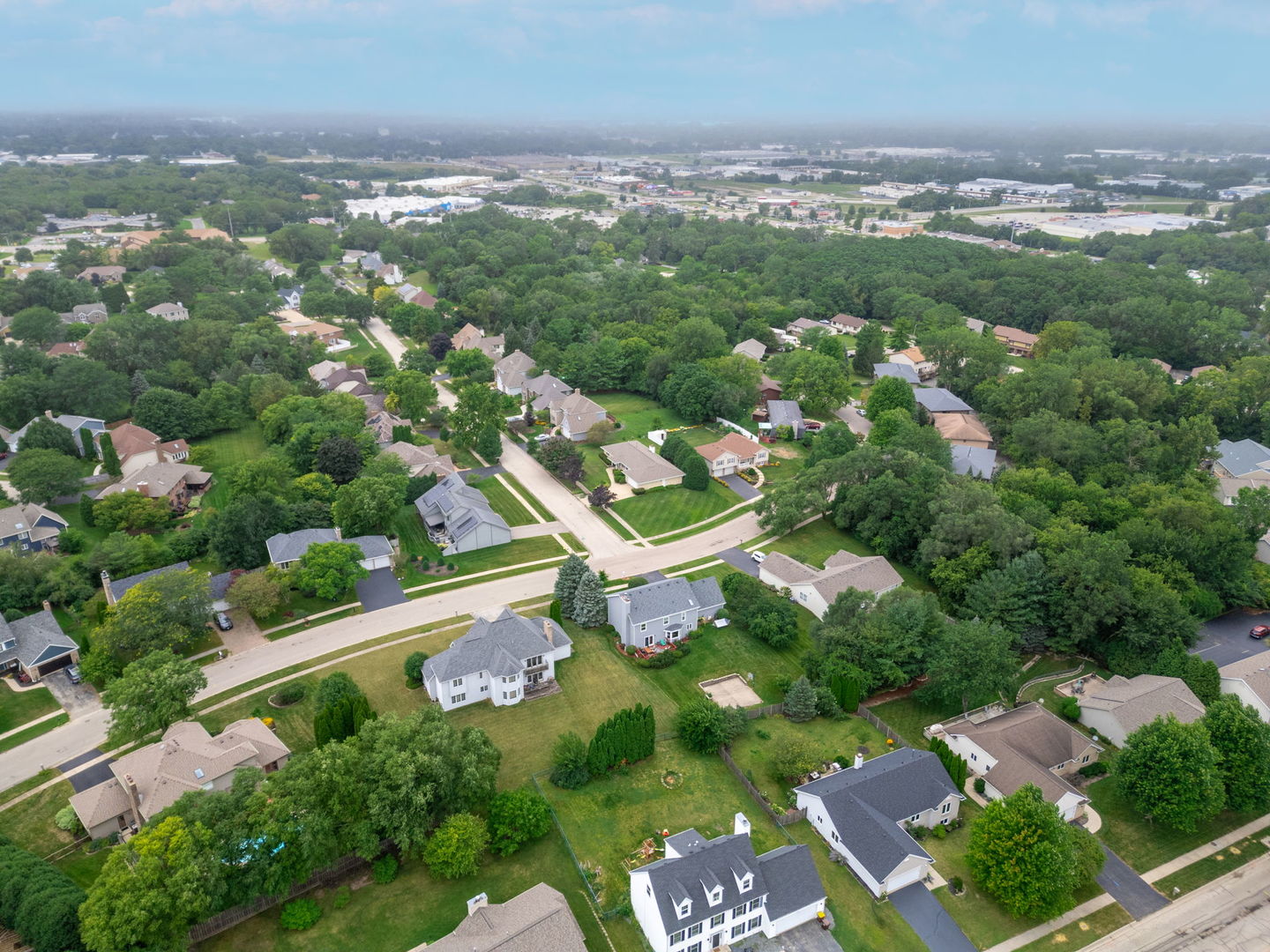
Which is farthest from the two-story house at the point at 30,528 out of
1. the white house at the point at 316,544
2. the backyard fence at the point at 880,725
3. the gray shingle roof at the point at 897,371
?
the gray shingle roof at the point at 897,371

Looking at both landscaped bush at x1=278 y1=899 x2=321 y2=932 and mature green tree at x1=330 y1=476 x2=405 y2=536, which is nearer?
landscaped bush at x1=278 y1=899 x2=321 y2=932

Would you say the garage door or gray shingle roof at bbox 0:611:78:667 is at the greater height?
gray shingle roof at bbox 0:611:78:667

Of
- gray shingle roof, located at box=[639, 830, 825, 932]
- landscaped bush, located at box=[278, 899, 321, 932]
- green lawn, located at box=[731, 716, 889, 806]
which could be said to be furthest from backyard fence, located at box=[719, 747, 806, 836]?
landscaped bush, located at box=[278, 899, 321, 932]

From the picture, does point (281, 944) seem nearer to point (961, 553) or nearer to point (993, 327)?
point (961, 553)

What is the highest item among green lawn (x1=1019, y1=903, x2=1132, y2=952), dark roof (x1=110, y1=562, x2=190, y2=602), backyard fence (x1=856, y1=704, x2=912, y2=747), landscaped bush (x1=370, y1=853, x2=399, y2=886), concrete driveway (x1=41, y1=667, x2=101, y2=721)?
dark roof (x1=110, y1=562, x2=190, y2=602)

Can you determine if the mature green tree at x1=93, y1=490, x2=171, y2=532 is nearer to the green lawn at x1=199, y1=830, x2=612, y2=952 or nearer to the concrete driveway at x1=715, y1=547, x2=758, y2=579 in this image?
the green lawn at x1=199, y1=830, x2=612, y2=952

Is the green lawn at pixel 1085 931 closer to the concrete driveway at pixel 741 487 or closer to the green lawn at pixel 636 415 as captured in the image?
the concrete driveway at pixel 741 487

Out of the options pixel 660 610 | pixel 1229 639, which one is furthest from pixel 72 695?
pixel 1229 639

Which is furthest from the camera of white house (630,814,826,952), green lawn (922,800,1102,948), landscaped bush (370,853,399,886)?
landscaped bush (370,853,399,886)
